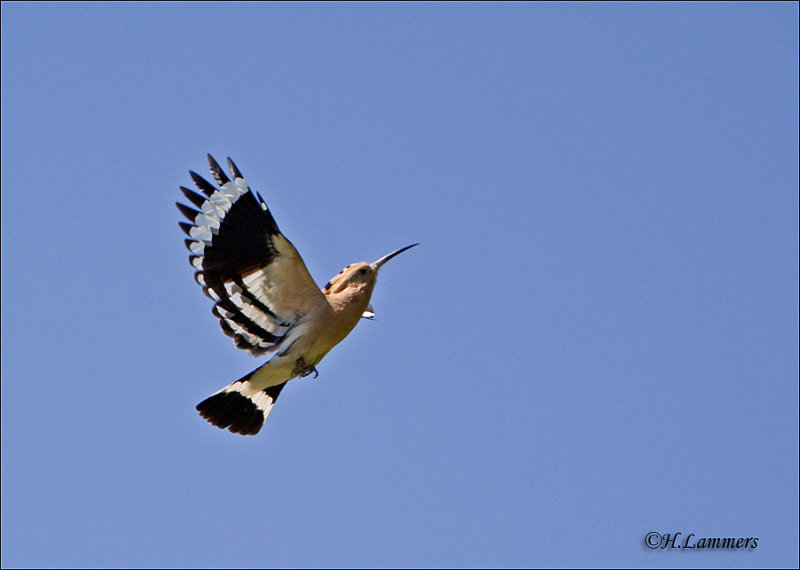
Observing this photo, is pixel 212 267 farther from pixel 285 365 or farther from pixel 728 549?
pixel 728 549

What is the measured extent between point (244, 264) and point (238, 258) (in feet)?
0.12

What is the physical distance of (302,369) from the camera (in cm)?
559

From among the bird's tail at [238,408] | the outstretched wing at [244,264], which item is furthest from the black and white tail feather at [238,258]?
the bird's tail at [238,408]

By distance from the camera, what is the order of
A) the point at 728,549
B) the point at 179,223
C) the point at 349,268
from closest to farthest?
the point at 179,223 < the point at 349,268 < the point at 728,549

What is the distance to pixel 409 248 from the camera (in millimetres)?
5922

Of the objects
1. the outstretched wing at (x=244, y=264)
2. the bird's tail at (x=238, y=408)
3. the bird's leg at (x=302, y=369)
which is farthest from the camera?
the bird's tail at (x=238, y=408)

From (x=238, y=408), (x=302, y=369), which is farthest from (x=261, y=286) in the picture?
(x=238, y=408)

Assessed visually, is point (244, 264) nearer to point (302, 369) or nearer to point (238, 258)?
point (238, 258)

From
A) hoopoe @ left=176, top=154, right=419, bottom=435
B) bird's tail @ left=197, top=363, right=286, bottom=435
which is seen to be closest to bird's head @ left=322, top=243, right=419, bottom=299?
hoopoe @ left=176, top=154, right=419, bottom=435

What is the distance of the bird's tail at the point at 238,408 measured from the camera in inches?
231

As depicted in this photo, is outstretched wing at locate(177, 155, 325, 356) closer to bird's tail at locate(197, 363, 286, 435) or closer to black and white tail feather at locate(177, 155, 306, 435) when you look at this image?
black and white tail feather at locate(177, 155, 306, 435)

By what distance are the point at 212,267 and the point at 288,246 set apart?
0.34 m

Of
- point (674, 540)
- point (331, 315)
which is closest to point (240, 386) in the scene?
point (331, 315)

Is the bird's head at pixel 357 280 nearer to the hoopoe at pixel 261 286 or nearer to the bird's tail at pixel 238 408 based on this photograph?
the hoopoe at pixel 261 286
